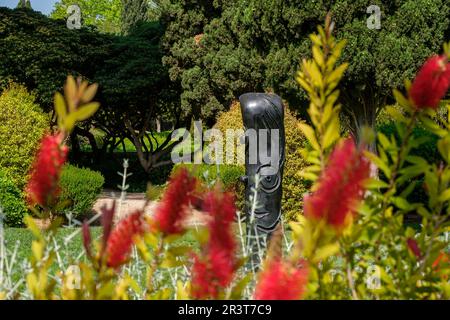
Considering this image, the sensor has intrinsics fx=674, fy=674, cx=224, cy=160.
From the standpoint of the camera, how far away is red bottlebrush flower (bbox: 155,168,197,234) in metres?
1.13

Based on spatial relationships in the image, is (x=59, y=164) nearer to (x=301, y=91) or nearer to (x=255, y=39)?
(x=301, y=91)

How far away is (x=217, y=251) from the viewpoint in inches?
39.7

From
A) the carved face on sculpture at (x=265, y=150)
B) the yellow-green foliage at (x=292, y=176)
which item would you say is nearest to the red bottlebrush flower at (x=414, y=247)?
the carved face on sculpture at (x=265, y=150)

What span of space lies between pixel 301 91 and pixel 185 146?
9.05m

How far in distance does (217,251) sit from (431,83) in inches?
20.0

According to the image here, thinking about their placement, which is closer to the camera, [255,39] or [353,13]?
[353,13]

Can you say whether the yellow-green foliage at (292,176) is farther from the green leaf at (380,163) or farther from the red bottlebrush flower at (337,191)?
the red bottlebrush flower at (337,191)

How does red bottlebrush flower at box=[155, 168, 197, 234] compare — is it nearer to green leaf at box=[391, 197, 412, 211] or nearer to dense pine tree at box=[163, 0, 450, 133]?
green leaf at box=[391, 197, 412, 211]

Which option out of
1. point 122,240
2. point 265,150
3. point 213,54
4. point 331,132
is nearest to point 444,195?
point 331,132

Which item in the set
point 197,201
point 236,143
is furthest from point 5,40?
point 197,201

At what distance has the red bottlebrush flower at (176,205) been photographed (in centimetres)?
113

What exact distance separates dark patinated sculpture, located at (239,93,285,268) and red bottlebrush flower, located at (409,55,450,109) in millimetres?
4018

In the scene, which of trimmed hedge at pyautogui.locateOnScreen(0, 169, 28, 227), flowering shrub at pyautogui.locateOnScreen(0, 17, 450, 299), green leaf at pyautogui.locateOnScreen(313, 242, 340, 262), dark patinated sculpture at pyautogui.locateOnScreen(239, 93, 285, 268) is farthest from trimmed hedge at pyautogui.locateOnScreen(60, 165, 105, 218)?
green leaf at pyautogui.locateOnScreen(313, 242, 340, 262)
